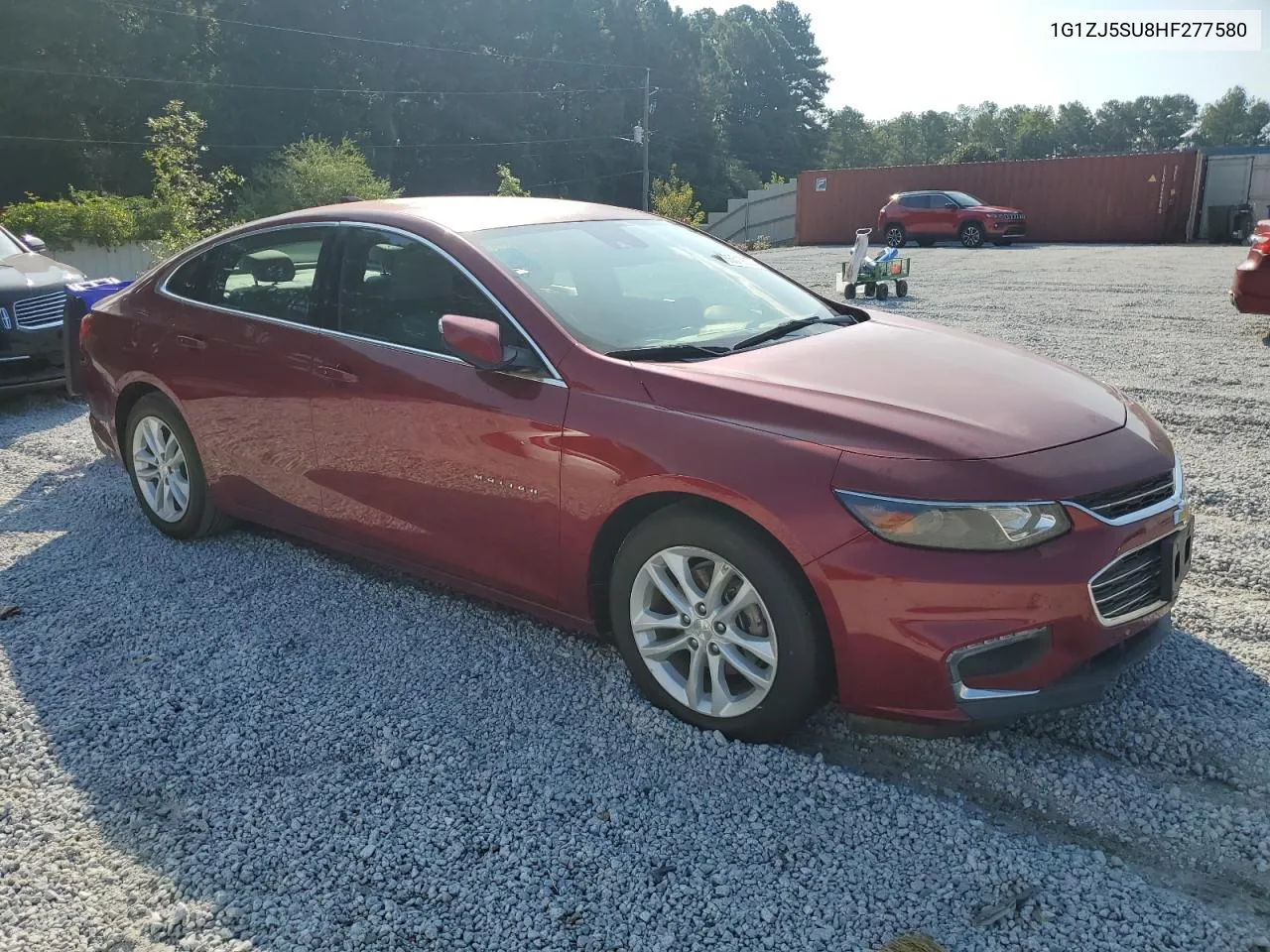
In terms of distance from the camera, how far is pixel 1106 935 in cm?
233

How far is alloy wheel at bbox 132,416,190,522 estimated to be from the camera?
494 cm

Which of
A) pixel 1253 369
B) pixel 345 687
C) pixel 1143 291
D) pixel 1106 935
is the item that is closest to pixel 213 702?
pixel 345 687

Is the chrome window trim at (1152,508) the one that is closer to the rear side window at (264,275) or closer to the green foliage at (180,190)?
the rear side window at (264,275)

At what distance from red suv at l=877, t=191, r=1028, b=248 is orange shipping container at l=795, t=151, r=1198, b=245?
1601 millimetres

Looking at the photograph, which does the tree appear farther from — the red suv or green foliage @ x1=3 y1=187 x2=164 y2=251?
green foliage @ x1=3 y1=187 x2=164 y2=251

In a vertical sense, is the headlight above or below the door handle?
below

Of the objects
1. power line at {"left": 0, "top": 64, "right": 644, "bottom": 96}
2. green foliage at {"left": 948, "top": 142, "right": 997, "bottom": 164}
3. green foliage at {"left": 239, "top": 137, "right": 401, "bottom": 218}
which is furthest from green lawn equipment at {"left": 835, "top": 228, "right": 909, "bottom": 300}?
green foliage at {"left": 948, "top": 142, "right": 997, "bottom": 164}

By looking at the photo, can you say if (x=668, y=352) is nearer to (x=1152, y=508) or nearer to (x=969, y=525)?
(x=969, y=525)

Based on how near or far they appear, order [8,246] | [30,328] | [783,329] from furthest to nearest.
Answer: [8,246] < [30,328] < [783,329]

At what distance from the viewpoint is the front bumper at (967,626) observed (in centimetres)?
271

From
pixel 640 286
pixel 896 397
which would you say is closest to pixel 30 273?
pixel 640 286

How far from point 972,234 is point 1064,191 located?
500 cm

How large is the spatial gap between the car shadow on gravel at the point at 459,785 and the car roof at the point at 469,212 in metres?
→ 1.54

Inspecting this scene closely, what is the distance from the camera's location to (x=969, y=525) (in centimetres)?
273
